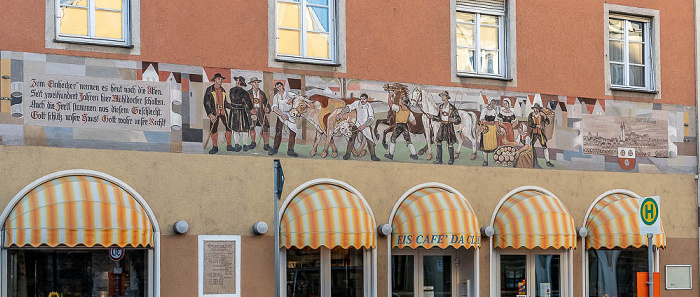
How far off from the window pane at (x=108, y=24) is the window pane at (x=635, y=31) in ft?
31.9

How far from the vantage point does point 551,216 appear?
17734 mm

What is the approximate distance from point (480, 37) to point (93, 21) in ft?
22.4

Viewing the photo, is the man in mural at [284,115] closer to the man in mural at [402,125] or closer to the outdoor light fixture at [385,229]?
the man in mural at [402,125]

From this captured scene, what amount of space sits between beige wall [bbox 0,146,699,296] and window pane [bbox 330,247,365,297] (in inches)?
13.4

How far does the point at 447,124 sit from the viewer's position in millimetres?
17891

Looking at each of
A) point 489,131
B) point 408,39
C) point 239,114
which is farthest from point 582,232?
point 239,114

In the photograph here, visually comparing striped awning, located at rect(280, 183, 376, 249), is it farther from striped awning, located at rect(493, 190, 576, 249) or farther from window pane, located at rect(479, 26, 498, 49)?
window pane, located at rect(479, 26, 498, 49)

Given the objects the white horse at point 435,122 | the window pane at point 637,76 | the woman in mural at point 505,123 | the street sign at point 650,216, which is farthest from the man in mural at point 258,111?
the window pane at point 637,76

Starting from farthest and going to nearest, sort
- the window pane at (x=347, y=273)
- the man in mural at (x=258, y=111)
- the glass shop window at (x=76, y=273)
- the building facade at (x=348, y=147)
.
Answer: the window pane at (x=347, y=273), the man in mural at (x=258, y=111), the building facade at (x=348, y=147), the glass shop window at (x=76, y=273)

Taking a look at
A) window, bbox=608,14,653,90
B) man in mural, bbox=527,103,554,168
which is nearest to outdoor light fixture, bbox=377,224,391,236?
man in mural, bbox=527,103,554,168

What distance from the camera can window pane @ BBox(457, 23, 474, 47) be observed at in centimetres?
1833

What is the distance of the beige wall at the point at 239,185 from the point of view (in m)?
14.9

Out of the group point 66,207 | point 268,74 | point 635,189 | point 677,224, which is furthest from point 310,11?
point 677,224

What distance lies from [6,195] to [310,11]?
5.66 meters
